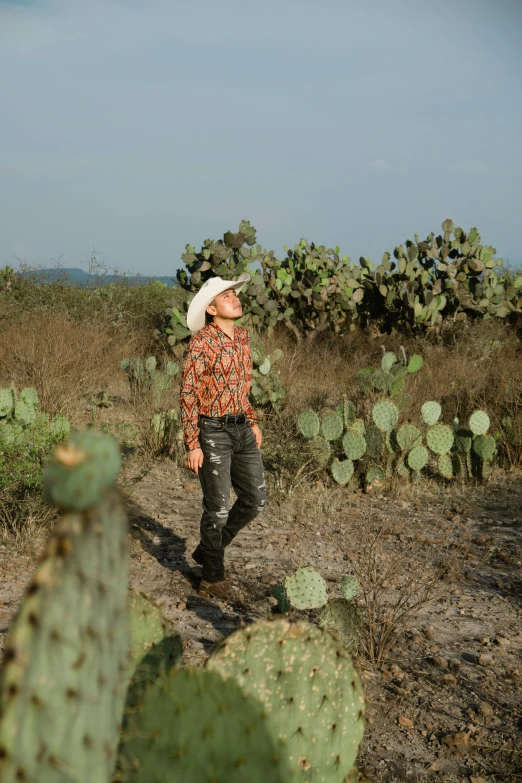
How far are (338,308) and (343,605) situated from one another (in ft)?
30.4

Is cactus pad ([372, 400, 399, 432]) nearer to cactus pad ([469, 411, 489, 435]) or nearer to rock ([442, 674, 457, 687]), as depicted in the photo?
cactus pad ([469, 411, 489, 435])

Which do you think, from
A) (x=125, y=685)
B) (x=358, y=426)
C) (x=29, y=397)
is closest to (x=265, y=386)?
(x=358, y=426)

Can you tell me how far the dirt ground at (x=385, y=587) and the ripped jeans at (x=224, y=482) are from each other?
340mm

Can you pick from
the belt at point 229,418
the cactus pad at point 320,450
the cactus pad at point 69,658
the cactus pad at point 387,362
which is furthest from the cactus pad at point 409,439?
the cactus pad at point 69,658

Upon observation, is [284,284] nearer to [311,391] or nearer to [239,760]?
[311,391]

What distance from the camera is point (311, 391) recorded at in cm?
906

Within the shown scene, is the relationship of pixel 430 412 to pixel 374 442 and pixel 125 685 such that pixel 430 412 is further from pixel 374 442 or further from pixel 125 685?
pixel 125 685

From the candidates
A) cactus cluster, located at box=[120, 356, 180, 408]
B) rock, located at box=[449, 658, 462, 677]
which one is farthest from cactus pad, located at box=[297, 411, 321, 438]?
rock, located at box=[449, 658, 462, 677]

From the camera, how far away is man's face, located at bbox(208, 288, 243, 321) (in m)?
3.89

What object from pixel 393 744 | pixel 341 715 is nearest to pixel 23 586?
pixel 393 744

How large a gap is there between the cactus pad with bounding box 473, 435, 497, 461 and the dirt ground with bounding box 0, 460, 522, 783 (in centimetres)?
30

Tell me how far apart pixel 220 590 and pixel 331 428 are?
104 inches

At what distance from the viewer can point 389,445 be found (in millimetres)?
6453

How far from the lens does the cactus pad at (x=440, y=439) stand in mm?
6480
